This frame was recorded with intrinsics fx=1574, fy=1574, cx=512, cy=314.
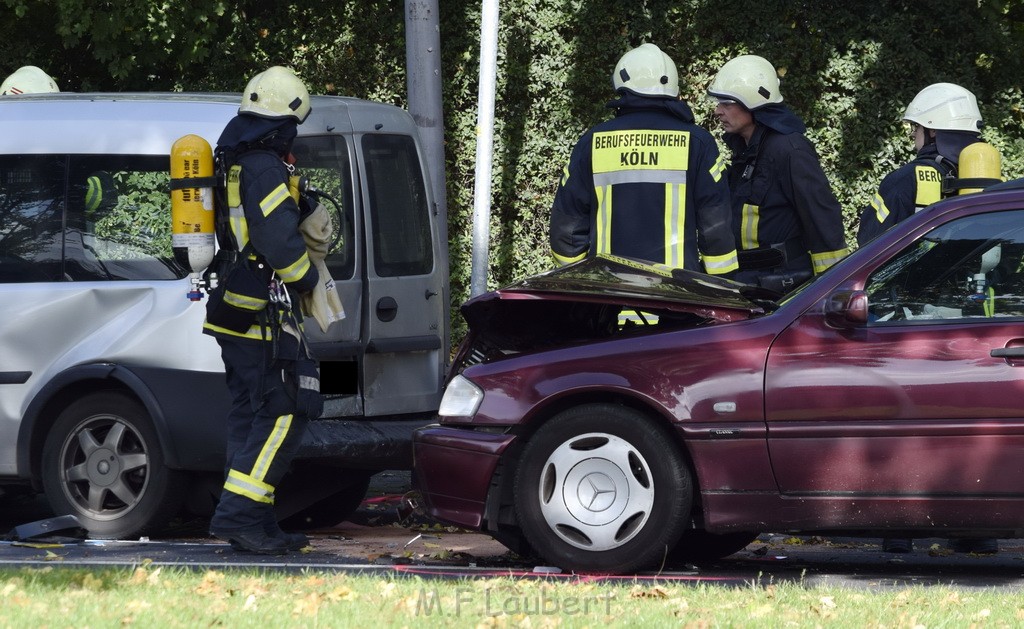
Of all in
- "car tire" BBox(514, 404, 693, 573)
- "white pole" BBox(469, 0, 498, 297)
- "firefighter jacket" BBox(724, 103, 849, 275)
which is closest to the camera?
"car tire" BBox(514, 404, 693, 573)

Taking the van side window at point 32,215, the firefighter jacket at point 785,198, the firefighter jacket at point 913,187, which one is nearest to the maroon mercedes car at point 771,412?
the firefighter jacket at point 785,198

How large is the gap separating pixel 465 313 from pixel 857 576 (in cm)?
191

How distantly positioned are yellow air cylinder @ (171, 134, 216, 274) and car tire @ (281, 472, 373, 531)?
6.23 feet

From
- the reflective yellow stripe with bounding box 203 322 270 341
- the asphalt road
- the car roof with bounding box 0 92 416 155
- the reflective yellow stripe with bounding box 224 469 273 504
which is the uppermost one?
the car roof with bounding box 0 92 416 155

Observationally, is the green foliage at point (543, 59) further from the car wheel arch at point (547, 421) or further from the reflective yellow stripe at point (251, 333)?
the car wheel arch at point (547, 421)

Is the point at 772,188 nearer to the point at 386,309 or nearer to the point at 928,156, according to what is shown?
the point at 928,156

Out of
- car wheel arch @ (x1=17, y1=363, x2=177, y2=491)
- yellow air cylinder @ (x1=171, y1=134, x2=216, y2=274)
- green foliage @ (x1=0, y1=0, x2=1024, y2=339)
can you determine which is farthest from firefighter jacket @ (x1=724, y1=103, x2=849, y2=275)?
green foliage @ (x1=0, y1=0, x2=1024, y2=339)

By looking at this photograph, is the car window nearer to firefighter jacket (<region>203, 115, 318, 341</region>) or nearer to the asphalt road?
the asphalt road

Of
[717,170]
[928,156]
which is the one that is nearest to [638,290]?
[717,170]

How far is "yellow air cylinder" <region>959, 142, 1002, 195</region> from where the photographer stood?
287 inches

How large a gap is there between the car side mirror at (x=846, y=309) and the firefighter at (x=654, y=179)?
1.32m

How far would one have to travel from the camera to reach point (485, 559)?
683cm

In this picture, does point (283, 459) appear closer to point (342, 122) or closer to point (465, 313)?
point (465, 313)

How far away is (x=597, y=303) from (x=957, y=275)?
4.54 feet
